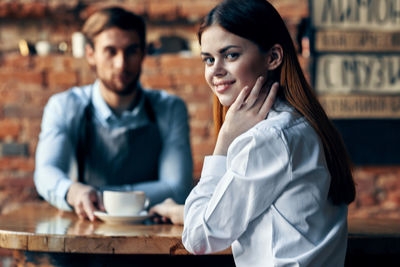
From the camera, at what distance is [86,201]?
1541 mm

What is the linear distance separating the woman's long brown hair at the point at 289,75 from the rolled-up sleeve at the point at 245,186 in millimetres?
118

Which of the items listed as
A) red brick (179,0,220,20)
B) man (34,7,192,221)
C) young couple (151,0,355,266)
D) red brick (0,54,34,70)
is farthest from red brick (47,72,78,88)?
young couple (151,0,355,266)

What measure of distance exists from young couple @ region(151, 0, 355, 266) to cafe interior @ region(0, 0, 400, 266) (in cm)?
184

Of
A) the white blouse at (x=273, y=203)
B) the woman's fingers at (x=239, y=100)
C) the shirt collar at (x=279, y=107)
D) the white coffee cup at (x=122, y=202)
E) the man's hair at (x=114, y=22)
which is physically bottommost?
the white coffee cup at (x=122, y=202)

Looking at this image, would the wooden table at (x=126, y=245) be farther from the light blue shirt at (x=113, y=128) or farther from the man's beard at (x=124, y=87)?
the man's beard at (x=124, y=87)

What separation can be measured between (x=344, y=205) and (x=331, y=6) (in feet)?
7.08

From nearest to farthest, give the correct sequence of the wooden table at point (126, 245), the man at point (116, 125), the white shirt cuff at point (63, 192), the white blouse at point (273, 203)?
the white blouse at point (273, 203)
the wooden table at point (126, 245)
the white shirt cuff at point (63, 192)
the man at point (116, 125)

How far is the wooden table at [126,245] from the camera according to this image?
3.97 feet

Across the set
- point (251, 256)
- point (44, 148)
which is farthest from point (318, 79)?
point (251, 256)

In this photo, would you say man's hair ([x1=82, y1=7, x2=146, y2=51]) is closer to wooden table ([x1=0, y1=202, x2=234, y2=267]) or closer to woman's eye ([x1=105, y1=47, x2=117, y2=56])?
woman's eye ([x1=105, y1=47, x2=117, y2=56])

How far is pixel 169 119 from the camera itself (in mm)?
2084

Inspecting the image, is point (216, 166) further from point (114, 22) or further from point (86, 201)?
point (114, 22)

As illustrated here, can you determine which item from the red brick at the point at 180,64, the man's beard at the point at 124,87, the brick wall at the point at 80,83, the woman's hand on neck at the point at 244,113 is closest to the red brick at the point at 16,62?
the brick wall at the point at 80,83

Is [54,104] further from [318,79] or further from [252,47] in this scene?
[318,79]
